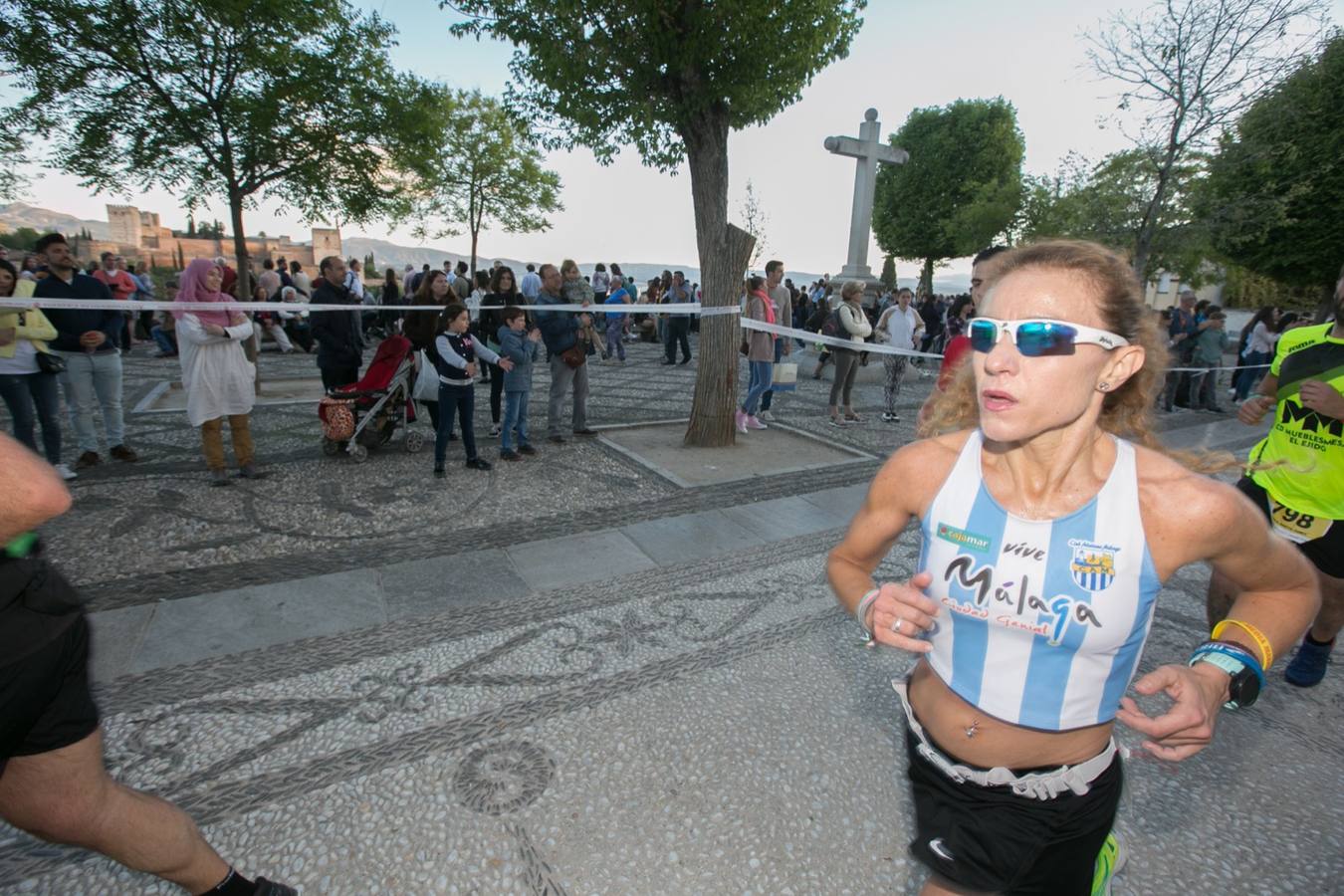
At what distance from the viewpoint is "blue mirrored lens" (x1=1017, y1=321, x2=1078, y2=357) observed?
4.15ft

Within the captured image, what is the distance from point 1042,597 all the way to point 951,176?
47.2 m

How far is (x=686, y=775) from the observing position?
8.34ft

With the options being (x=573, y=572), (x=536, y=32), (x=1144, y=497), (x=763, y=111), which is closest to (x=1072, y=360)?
(x=1144, y=497)

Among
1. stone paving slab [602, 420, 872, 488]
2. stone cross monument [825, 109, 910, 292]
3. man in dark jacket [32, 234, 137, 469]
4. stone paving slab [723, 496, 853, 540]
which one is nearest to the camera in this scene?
stone paving slab [723, 496, 853, 540]

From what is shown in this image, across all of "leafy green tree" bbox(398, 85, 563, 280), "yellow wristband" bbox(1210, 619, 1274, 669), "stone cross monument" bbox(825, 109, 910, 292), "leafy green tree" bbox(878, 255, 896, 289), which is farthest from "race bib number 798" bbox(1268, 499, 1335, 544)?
"leafy green tree" bbox(878, 255, 896, 289)

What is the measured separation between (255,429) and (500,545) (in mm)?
5029

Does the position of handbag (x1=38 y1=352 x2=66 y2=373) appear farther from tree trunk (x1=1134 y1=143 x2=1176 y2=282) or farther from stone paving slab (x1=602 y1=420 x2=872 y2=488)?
tree trunk (x1=1134 y1=143 x2=1176 y2=282)

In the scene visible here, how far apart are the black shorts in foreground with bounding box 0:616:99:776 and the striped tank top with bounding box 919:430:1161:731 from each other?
6.27 ft

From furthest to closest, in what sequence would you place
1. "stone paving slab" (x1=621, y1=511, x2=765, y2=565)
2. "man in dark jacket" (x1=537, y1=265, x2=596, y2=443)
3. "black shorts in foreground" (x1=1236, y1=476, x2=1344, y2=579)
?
"man in dark jacket" (x1=537, y1=265, x2=596, y2=443), "stone paving slab" (x1=621, y1=511, x2=765, y2=565), "black shorts in foreground" (x1=1236, y1=476, x2=1344, y2=579)

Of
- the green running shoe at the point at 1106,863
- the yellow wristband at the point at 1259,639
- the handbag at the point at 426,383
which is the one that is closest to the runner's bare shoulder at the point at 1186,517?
the yellow wristband at the point at 1259,639

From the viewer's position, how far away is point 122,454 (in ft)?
20.7

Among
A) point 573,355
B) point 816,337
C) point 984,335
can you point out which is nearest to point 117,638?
point 984,335

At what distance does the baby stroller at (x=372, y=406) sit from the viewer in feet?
20.9

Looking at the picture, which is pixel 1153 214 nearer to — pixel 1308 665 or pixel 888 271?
pixel 1308 665
